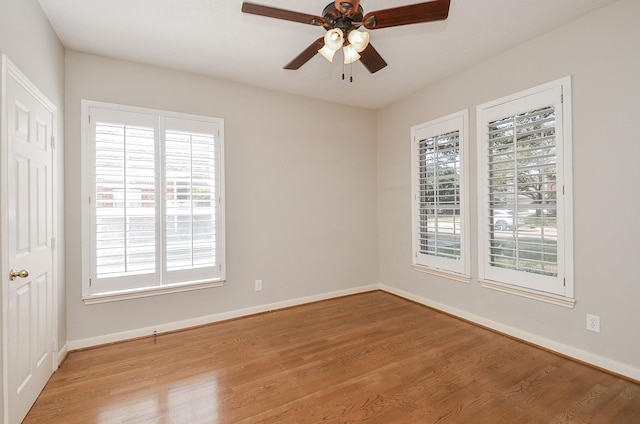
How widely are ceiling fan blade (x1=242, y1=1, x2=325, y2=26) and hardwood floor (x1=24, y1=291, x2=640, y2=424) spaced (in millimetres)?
2566

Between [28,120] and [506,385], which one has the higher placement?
[28,120]

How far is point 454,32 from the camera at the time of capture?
2.68 m

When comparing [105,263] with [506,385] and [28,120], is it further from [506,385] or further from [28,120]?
[506,385]

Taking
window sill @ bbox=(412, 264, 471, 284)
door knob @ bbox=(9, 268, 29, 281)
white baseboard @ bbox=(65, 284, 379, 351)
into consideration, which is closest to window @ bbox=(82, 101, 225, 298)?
white baseboard @ bbox=(65, 284, 379, 351)

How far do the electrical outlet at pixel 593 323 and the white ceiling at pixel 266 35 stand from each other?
8.37 feet

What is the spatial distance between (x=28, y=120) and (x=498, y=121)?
4.07 meters

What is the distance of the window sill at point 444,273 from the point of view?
11.4 feet

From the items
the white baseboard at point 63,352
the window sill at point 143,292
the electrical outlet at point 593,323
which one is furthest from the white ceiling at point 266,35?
the white baseboard at point 63,352

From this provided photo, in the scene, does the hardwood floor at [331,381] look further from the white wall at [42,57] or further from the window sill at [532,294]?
the white wall at [42,57]

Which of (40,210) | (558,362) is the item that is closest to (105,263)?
(40,210)

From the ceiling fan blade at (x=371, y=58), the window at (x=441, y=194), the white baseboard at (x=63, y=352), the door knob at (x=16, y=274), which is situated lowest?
the white baseboard at (x=63, y=352)

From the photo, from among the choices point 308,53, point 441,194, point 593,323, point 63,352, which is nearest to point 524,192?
point 441,194

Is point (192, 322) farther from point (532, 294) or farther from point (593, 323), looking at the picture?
point (593, 323)

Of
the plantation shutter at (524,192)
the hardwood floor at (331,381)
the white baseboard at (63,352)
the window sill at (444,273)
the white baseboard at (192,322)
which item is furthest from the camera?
the window sill at (444,273)
